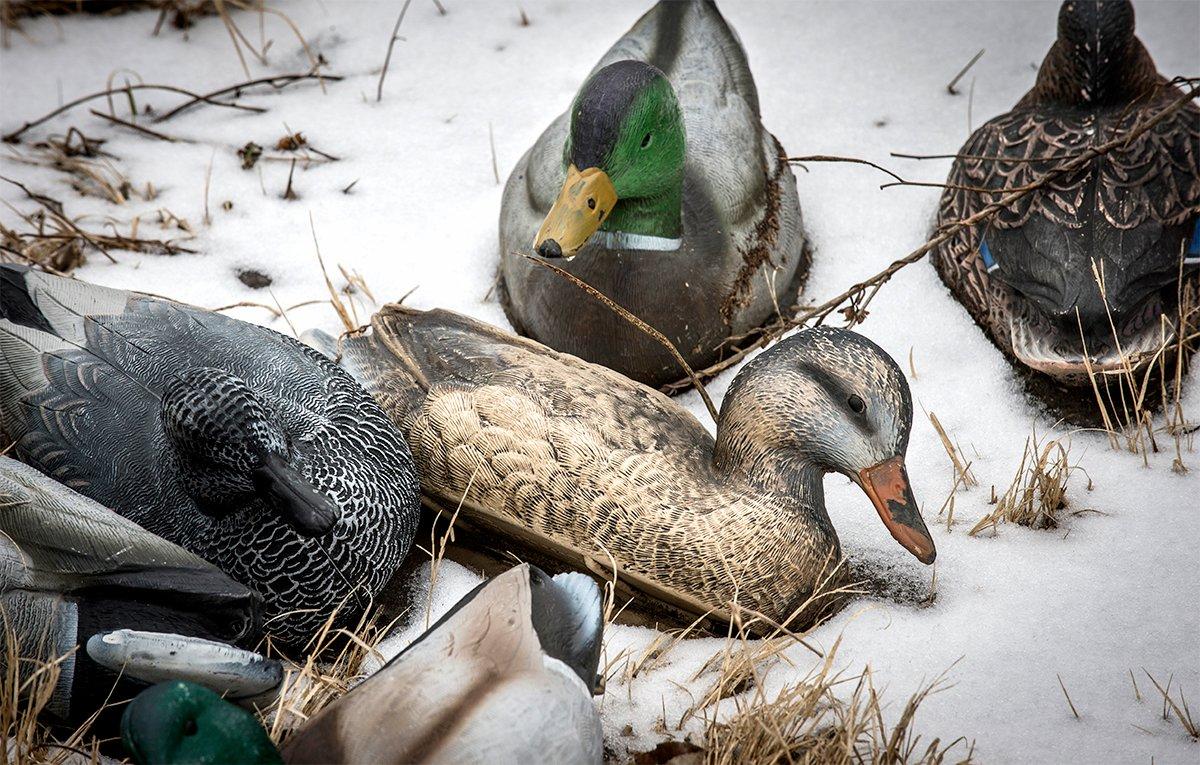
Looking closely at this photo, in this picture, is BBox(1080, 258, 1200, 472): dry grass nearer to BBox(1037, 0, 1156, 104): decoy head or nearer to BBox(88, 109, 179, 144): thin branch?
BBox(1037, 0, 1156, 104): decoy head

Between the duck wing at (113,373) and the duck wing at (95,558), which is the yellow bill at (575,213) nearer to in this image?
the duck wing at (113,373)

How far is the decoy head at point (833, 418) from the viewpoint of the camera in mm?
3209

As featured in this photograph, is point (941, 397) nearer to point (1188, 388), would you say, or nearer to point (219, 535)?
point (1188, 388)

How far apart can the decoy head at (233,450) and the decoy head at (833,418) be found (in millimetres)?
1103

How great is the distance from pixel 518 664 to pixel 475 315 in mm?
Result: 2061

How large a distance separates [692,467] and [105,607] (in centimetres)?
149

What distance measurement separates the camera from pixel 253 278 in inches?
176

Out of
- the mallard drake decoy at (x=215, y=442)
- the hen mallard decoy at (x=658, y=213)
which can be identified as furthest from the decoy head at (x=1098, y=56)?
Result: the mallard drake decoy at (x=215, y=442)

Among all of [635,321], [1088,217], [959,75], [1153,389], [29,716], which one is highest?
[959,75]

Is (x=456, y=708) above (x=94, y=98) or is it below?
below

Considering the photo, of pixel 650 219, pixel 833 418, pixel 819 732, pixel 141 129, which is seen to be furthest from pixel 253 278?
pixel 819 732

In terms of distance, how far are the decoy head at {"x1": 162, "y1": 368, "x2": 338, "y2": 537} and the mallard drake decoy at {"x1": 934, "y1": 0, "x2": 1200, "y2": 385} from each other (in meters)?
2.06

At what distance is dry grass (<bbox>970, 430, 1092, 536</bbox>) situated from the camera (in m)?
3.52

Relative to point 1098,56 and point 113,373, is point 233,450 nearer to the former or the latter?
point 113,373
